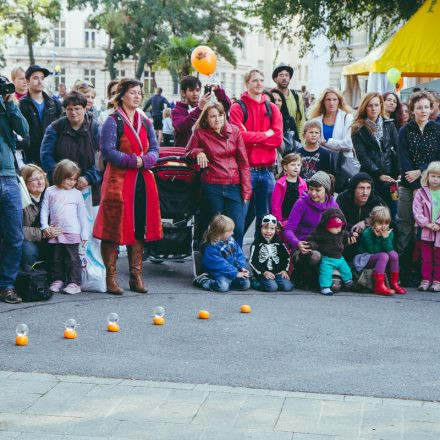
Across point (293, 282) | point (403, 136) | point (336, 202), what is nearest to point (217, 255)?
point (293, 282)

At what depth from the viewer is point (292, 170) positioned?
10.8 meters

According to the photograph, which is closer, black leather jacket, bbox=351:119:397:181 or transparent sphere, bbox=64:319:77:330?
transparent sphere, bbox=64:319:77:330

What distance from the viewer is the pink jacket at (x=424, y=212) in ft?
34.0

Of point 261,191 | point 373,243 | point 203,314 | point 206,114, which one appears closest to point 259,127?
point 261,191

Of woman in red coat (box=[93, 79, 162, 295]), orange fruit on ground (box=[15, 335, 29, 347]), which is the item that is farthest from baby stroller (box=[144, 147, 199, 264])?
orange fruit on ground (box=[15, 335, 29, 347])

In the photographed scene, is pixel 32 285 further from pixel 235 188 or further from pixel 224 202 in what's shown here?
pixel 235 188

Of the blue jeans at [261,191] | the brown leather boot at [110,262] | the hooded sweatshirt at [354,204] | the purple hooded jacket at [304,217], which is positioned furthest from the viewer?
the blue jeans at [261,191]

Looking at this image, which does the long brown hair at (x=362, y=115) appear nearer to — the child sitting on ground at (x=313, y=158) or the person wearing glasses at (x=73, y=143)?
the child sitting on ground at (x=313, y=158)

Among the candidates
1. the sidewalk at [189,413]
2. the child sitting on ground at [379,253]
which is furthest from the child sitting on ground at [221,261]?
the sidewalk at [189,413]

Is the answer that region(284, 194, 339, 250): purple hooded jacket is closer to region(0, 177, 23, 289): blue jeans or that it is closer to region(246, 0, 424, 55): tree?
region(0, 177, 23, 289): blue jeans

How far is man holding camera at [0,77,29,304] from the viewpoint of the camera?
8.80 meters

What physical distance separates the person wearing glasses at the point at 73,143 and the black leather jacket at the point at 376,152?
302cm

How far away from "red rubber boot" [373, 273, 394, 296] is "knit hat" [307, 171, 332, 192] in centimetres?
109

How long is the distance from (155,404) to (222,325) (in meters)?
2.48
